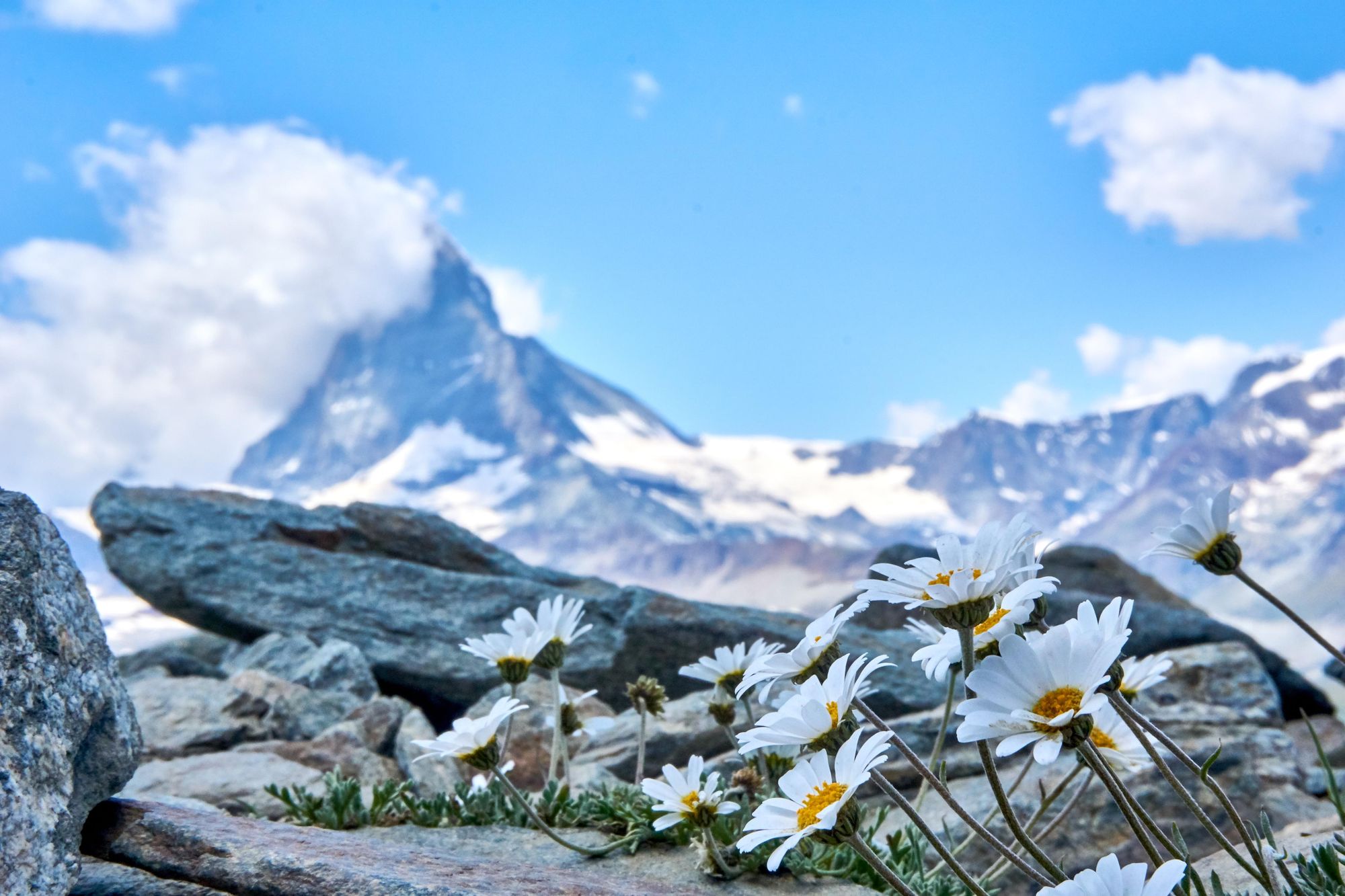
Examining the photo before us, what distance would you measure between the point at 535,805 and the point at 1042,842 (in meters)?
2.64

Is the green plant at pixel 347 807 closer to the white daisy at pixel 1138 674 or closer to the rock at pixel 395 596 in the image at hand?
the white daisy at pixel 1138 674

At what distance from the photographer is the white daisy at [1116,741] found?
3713mm

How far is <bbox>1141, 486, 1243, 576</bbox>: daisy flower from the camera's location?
310 cm

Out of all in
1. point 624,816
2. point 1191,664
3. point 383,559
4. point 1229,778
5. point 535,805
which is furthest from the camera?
point 383,559

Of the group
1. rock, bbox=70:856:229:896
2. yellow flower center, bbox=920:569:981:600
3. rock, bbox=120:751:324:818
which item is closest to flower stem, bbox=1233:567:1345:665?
yellow flower center, bbox=920:569:981:600

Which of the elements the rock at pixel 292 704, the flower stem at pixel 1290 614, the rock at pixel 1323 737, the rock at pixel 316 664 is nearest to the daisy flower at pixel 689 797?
the flower stem at pixel 1290 614

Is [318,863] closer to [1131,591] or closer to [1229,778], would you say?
[1229,778]

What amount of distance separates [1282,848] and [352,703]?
22.4 feet

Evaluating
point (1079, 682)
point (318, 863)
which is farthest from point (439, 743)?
point (1079, 682)

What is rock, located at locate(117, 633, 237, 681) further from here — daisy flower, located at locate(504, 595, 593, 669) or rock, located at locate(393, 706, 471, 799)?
daisy flower, located at locate(504, 595, 593, 669)

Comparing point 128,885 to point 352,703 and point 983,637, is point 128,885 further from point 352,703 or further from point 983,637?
point 352,703

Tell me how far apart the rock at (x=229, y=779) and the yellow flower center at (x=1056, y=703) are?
441 cm

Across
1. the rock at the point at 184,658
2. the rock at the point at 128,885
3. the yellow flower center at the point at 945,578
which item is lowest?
the rock at the point at 128,885

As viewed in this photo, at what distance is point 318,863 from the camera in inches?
127
